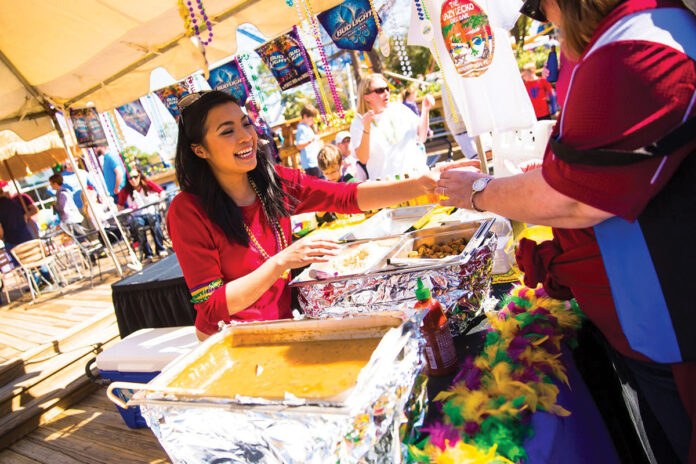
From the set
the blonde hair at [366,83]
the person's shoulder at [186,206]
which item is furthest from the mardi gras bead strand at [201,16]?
the person's shoulder at [186,206]

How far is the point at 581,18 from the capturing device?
88 cm

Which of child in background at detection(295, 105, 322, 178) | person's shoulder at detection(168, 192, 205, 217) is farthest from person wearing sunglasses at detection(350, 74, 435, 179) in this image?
person's shoulder at detection(168, 192, 205, 217)

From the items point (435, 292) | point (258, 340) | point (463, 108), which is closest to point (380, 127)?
point (463, 108)

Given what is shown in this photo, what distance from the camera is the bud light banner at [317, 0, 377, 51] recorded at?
2965 millimetres

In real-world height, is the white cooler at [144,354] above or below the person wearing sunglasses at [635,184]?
below

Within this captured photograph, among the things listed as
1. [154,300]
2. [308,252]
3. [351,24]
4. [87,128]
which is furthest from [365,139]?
[87,128]

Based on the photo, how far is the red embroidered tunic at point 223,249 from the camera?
4.89 ft

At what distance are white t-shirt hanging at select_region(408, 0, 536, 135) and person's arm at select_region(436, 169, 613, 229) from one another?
5.27 feet

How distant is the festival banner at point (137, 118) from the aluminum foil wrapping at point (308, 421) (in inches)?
200

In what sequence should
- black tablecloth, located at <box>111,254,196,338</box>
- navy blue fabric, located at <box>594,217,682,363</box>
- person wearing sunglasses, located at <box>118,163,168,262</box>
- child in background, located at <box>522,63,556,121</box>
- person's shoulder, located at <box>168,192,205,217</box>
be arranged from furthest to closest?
child in background, located at <box>522,63,556,121</box>
person wearing sunglasses, located at <box>118,163,168,262</box>
black tablecloth, located at <box>111,254,196,338</box>
person's shoulder, located at <box>168,192,205,217</box>
navy blue fabric, located at <box>594,217,682,363</box>

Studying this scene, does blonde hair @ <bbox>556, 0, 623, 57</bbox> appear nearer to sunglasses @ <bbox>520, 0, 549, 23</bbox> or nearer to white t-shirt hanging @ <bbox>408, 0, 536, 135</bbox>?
sunglasses @ <bbox>520, 0, 549, 23</bbox>

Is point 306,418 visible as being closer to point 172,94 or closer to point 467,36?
point 467,36

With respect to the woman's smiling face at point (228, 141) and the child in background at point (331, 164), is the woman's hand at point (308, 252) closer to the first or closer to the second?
the woman's smiling face at point (228, 141)

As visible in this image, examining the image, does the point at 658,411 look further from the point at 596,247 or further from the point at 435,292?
the point at 435,292
